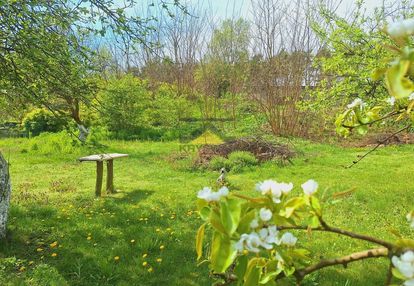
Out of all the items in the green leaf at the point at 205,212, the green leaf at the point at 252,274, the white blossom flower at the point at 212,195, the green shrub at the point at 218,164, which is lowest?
the green shrub at the point at 218,164

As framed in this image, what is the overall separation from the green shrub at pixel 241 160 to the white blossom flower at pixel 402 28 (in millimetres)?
7586

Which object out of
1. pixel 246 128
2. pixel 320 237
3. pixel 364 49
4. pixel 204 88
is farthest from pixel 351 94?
pixel 204 88

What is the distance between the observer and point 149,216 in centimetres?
496

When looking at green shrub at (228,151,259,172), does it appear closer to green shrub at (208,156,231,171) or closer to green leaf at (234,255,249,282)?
green shrub at (208,156,231,171)

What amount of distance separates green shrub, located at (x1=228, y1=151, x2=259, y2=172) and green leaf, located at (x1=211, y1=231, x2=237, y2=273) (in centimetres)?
742

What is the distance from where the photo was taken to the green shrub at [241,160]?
830cm

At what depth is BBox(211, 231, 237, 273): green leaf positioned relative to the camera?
0.72 meters

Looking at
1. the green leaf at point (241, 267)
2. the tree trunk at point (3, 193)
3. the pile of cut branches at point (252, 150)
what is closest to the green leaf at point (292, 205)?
the green leaf at point (241, 267)

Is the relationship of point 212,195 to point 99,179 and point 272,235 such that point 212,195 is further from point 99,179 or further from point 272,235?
point 99,179

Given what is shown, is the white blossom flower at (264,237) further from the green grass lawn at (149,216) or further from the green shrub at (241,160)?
the green shrub at (241,160)

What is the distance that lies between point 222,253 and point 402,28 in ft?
1.68

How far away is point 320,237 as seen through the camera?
169 inches

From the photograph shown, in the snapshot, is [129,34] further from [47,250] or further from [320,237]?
[320,237]

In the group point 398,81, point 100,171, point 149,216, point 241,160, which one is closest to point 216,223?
point 398,81
